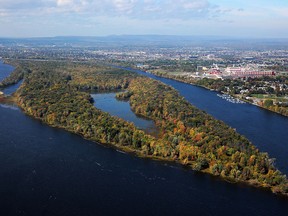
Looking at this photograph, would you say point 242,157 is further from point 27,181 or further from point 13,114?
point 13,114

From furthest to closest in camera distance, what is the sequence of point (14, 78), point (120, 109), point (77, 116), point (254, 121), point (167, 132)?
point (14, 78)
point (120, 109)
point (254, 121)
point (77, 116)
point (167, 132)

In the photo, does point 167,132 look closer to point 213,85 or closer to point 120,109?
point 120,109

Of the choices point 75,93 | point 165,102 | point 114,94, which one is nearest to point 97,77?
point 114,94

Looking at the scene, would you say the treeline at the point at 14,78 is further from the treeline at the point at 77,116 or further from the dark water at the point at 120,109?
the dark water at the point at 120,109

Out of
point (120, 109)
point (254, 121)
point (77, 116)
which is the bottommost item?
point (254, 121)

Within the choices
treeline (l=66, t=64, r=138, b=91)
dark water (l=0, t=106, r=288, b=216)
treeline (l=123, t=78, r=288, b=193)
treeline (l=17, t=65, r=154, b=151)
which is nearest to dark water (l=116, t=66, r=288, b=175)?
treeline (l=123, t=78, r=288, b=193)

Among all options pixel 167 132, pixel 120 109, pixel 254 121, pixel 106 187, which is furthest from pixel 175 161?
pixel 120 109

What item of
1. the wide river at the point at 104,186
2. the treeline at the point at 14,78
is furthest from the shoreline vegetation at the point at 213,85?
the treeline at the point at 14,78
